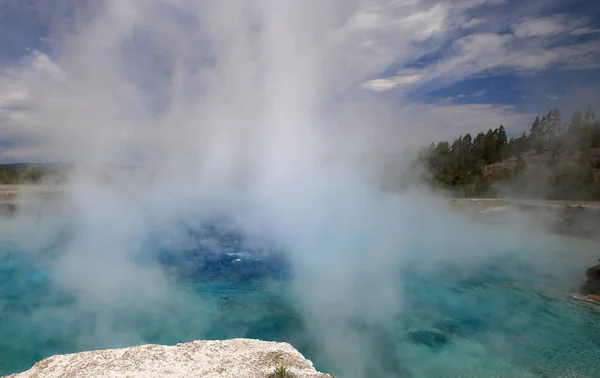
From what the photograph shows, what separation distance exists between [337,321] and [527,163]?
35379 millimetres

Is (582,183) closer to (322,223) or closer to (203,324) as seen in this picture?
(322,223)

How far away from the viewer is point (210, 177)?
28.1 metres

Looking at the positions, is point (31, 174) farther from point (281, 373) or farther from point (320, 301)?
point (281, 373)

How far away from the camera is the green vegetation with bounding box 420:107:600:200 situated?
1017 inches

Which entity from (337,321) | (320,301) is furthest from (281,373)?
(320,301)

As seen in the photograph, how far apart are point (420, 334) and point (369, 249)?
5837mm

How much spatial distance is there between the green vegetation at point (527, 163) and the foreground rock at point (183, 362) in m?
26.4

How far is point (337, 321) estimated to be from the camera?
870cm

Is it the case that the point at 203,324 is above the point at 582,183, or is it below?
below

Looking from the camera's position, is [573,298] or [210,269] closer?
Answer: [573,298]

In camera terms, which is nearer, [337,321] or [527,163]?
[337,321]

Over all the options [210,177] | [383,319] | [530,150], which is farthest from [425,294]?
[530,150]

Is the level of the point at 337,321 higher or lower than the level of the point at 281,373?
lower

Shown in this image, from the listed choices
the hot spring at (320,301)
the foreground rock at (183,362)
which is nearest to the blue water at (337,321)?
the hot spring at (320,301)
